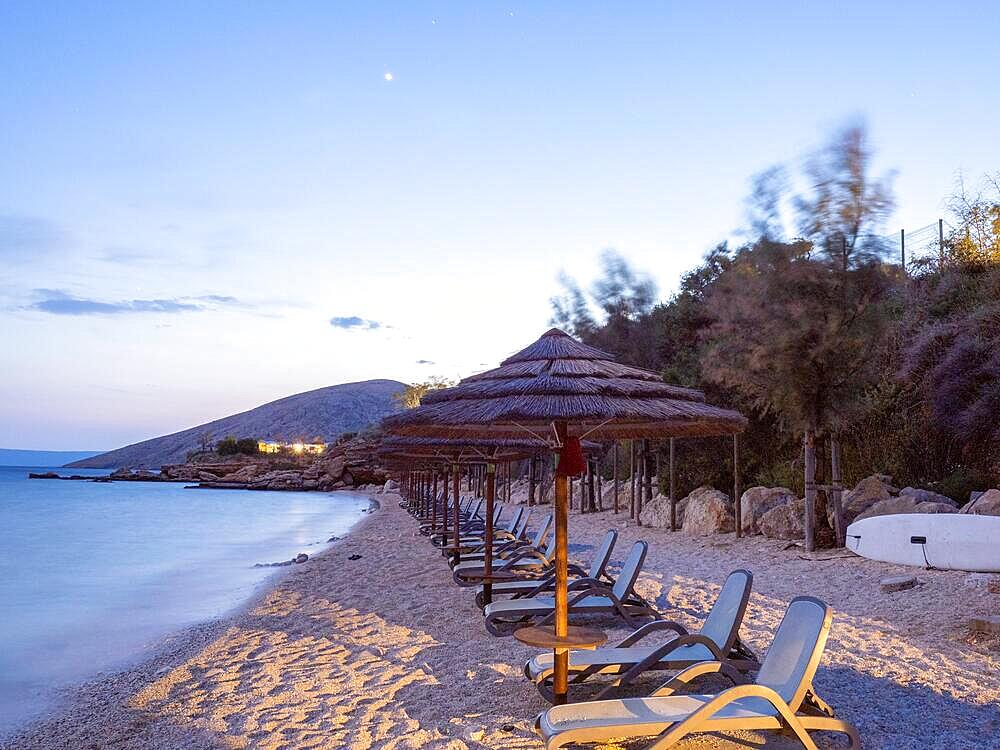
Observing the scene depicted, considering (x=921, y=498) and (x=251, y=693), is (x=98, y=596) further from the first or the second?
(x=921, y=498)

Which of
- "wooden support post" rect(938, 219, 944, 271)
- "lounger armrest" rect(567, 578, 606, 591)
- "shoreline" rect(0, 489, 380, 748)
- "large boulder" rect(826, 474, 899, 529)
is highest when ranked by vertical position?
"wooden support post" rect(938, 219, 944, 271)

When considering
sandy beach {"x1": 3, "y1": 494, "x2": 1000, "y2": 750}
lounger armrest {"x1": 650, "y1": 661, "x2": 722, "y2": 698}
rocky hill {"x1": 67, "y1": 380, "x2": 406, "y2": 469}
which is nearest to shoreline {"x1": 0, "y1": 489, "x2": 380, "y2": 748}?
sandy beach {"x1": 3, "y1": 494, "x2": 1000, "y2": 750}

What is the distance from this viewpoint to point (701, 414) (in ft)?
16.4

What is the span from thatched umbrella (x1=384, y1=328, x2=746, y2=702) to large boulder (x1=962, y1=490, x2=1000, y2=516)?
6.41 m

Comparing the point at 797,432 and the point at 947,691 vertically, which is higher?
the point at 797,432

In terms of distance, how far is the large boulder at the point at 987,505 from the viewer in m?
9.91

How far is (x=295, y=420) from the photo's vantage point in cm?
12250

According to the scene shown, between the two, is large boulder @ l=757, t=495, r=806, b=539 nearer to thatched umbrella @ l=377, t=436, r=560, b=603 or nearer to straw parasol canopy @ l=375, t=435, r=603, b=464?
straw parasol canopy @ l=375, t=435, r=603, b=464

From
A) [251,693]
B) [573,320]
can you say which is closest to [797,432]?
[251,693]

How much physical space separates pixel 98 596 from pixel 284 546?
6.25 metres

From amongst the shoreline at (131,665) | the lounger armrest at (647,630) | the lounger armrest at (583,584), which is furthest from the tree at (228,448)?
the lounger armrest at (647,630)

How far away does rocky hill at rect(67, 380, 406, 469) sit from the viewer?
120m

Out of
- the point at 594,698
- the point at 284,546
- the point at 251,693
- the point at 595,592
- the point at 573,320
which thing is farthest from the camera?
the point at 573,320

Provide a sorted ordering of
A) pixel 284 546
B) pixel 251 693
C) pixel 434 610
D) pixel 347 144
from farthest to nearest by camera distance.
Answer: pixel 284 546 < pixel 347 144 < pixel 434 610 < pixel 251 693
